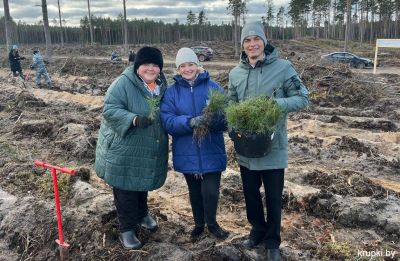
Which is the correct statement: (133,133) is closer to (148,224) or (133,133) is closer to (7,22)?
(148,224)

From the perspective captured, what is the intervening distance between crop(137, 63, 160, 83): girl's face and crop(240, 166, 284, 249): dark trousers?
1043 millimetres

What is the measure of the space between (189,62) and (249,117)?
709 millimetres

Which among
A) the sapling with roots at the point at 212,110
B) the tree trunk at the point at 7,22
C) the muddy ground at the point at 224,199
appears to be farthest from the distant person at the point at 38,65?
the sapling with roots at the point at 212,110

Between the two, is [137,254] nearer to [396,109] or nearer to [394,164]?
[394,164]

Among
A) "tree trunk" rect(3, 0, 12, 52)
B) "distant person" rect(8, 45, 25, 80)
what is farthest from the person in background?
"tree trunk" rect(3, 0, 12, 52)

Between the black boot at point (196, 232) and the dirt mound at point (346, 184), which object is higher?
the black boot at point (196, 232)

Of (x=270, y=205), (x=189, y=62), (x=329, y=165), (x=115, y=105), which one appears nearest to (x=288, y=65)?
(x=189, y=62)

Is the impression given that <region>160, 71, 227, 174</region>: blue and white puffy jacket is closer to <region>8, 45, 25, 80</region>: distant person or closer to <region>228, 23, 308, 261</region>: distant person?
<region>228, 23, 308, 261</region>: distant person

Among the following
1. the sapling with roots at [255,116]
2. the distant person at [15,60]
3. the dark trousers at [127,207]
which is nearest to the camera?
the sapling with roots at [255,116]

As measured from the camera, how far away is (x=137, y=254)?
11.6ft

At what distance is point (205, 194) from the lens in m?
3.50

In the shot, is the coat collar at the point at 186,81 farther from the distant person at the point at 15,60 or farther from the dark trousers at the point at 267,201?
the distant person at the point at 15,60

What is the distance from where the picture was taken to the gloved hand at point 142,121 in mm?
3137

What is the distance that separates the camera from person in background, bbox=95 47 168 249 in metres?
3.27
